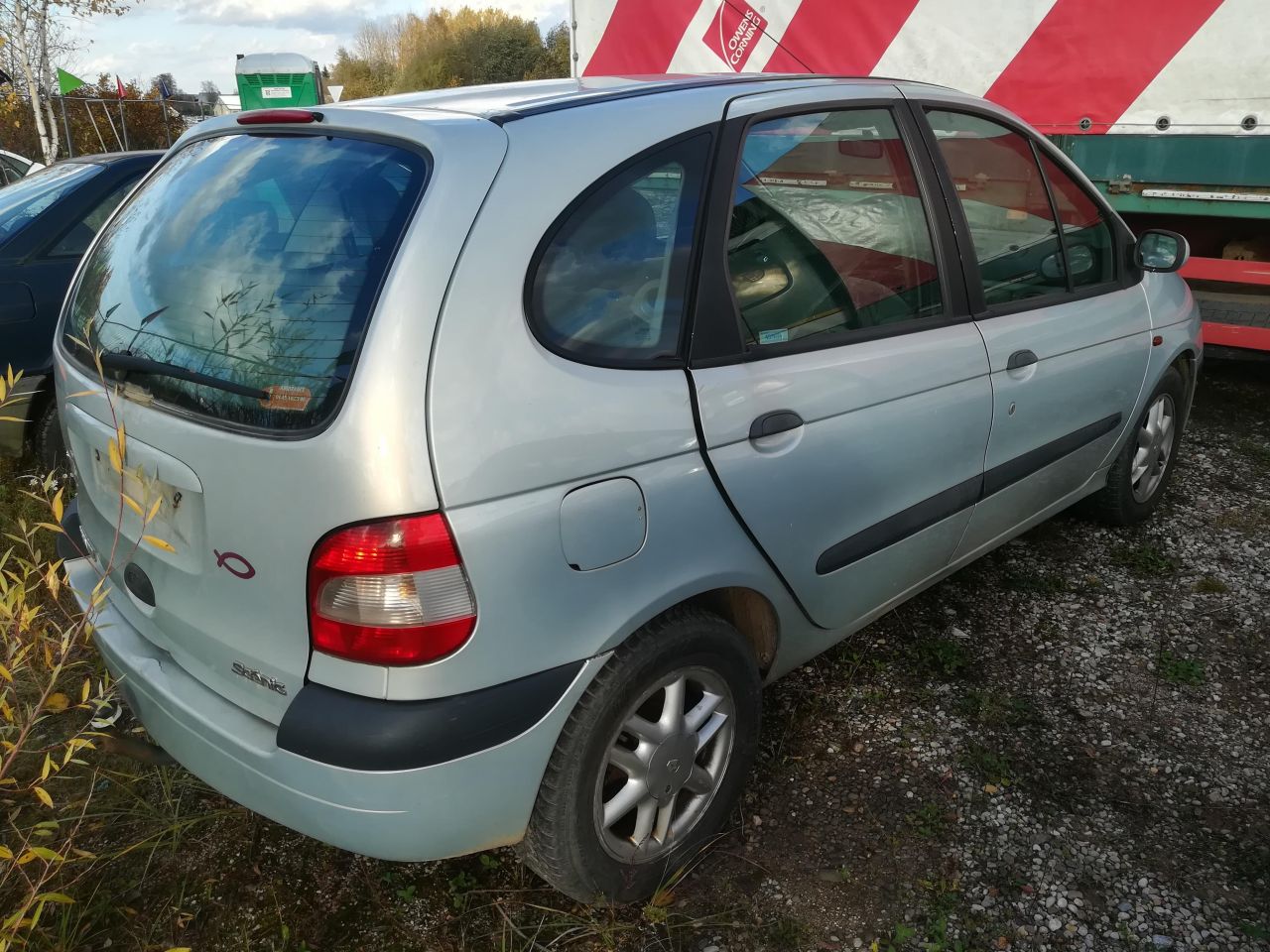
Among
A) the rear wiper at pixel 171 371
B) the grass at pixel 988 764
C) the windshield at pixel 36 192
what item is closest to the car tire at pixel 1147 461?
the grass at pixel 988 764

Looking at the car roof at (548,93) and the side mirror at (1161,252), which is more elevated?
the car roof at (548,93)

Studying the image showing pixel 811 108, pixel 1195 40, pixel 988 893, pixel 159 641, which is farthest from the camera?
pixel 1195 40

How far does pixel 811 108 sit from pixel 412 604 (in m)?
1.57

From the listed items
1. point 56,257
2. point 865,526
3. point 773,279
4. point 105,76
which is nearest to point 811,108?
point 773,279

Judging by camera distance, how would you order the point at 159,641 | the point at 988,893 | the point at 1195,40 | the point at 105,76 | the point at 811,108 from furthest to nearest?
the point at 105,76, the point at 1195,40, the point at 811,108, the point at 988,893, the point at 159,641

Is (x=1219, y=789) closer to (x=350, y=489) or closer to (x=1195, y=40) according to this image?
(x=350, y=489)

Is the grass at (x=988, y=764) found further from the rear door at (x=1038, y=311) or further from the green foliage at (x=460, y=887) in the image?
the green foliage at (x=460, y=887)

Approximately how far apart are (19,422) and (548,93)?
3142 mm

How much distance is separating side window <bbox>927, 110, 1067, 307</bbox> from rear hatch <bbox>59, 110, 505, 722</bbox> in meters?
1.55

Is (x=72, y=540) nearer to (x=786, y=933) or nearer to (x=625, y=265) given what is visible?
(x=625, y=265)

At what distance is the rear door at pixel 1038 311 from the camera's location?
269cm

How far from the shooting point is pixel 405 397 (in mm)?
1528

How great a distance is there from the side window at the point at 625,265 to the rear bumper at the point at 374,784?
0.62m

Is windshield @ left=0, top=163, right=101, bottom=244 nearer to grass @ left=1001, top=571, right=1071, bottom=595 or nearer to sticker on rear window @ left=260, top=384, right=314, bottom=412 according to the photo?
sticker on rear window @ left=260, top=384, right=314, bottom=412
